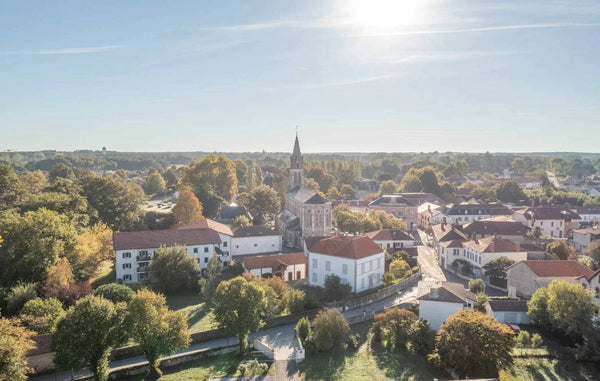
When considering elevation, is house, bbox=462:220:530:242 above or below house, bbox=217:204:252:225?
below

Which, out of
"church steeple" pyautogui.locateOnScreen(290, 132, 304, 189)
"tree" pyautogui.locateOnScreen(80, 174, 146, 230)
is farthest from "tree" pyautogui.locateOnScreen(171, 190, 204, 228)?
"church steeple" pyautogui.locateOnScreen(290, 132, 304, 189)

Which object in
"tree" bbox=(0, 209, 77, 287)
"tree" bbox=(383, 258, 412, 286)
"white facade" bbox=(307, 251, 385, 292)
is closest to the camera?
Result: "tree" bbox=(0, 209, 77, 287)

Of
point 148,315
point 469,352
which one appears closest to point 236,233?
point 148,315

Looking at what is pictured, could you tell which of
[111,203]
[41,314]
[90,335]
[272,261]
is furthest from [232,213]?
[90,335]

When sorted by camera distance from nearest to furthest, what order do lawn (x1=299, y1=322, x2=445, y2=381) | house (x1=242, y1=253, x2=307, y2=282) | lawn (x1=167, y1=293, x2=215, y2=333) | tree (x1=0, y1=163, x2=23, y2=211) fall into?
1. lawn (x1=299, y1=322, x2=445, y2=381)
2. lawn (x1=167, y1=293, x2=215, y2=333)
3. house (x1=242, y1=253, x2=307, y2=282)
4. tree (x1=0, y1=163, x2=23, y2=211)

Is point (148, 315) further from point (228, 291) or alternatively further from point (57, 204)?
point (57, 204)

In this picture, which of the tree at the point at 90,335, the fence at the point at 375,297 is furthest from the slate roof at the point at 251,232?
the tree at the point at 90,335

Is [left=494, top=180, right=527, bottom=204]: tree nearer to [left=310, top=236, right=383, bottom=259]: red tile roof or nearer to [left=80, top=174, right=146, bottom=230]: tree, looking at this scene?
[left=310, top=236, right=383, bottom=259]: red tile roof

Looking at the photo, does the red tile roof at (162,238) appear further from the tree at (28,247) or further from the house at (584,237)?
the house at (584,237)
